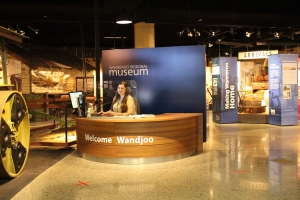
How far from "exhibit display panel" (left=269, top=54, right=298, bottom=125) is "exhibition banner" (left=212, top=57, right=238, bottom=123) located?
4.57 feet

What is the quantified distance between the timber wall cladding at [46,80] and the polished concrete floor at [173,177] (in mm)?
8588

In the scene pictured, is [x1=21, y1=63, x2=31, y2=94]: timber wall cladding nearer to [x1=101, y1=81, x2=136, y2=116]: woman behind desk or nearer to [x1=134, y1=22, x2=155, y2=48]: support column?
[x1=134, y1=22, x2=155, y2=48]: support column

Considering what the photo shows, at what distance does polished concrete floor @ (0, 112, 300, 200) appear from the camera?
176 inches

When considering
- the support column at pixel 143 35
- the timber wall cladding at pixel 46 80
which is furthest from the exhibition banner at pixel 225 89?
the timber wall cladding at pixel 46 80

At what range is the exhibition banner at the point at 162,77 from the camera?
7.41 metres

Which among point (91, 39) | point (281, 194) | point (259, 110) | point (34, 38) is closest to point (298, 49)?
point (259, 110)

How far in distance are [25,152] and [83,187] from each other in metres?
1.39

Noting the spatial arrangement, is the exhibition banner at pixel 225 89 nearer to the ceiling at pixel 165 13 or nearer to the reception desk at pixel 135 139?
the ceiling at pixel 165 13

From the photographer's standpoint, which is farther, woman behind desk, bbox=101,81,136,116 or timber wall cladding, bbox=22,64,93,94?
timber wall cladding, bbox=22,64,93,94

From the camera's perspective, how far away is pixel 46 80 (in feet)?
53.2

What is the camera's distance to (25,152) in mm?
5594

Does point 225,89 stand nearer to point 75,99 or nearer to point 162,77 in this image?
point 162,77

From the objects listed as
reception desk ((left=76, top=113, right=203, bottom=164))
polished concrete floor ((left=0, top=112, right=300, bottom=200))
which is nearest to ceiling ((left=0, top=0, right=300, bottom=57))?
reception desk ((left=76, top=113, right=203, bottom=164))

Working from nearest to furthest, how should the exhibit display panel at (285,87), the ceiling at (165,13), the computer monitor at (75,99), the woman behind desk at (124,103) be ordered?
the woman behind desk at (124,103) → the computer monitor at (75,99) → the ceiling at (165,13) → the exhibit display panel at (285,87)
